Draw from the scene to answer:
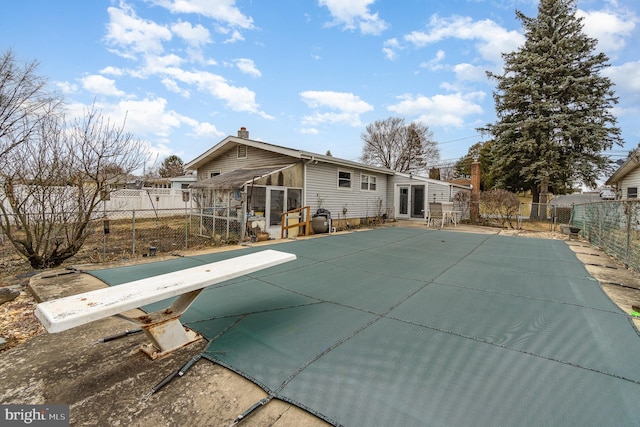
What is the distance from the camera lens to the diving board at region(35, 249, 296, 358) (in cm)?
176

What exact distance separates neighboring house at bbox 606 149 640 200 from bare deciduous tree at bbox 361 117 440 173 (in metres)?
17.5

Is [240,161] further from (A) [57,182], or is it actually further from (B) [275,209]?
(A) [57,182]

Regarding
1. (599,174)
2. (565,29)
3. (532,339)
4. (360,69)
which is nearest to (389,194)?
(360,69)

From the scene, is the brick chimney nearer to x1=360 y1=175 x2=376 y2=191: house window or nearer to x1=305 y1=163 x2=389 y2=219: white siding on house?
x1=305 y1=163 x2=389 y2=219: white siding on house

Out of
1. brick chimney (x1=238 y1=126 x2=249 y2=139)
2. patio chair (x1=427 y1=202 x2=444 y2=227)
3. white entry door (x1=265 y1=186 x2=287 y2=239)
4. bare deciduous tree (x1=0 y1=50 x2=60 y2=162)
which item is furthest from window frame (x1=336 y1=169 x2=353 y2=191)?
bare deciduous tree (x1=0 y1=50 x2=60 y2=162)

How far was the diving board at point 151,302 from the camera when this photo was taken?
176cm

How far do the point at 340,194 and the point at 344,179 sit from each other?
742 mm

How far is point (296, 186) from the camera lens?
9.91m

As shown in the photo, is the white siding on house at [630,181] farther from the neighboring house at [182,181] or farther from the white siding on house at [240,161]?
the neighboring house at [182,181]

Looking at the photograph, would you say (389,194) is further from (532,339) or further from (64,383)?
(64,383)

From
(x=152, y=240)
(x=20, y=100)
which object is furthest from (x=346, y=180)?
(x=20, y=100)

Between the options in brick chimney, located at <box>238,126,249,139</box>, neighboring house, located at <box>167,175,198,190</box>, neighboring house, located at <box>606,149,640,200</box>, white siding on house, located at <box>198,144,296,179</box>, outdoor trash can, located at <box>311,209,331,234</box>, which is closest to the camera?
outdoor trash can, located at <box>311,209,331,234</box>

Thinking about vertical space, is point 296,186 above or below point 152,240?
above

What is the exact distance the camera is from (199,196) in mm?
10820
